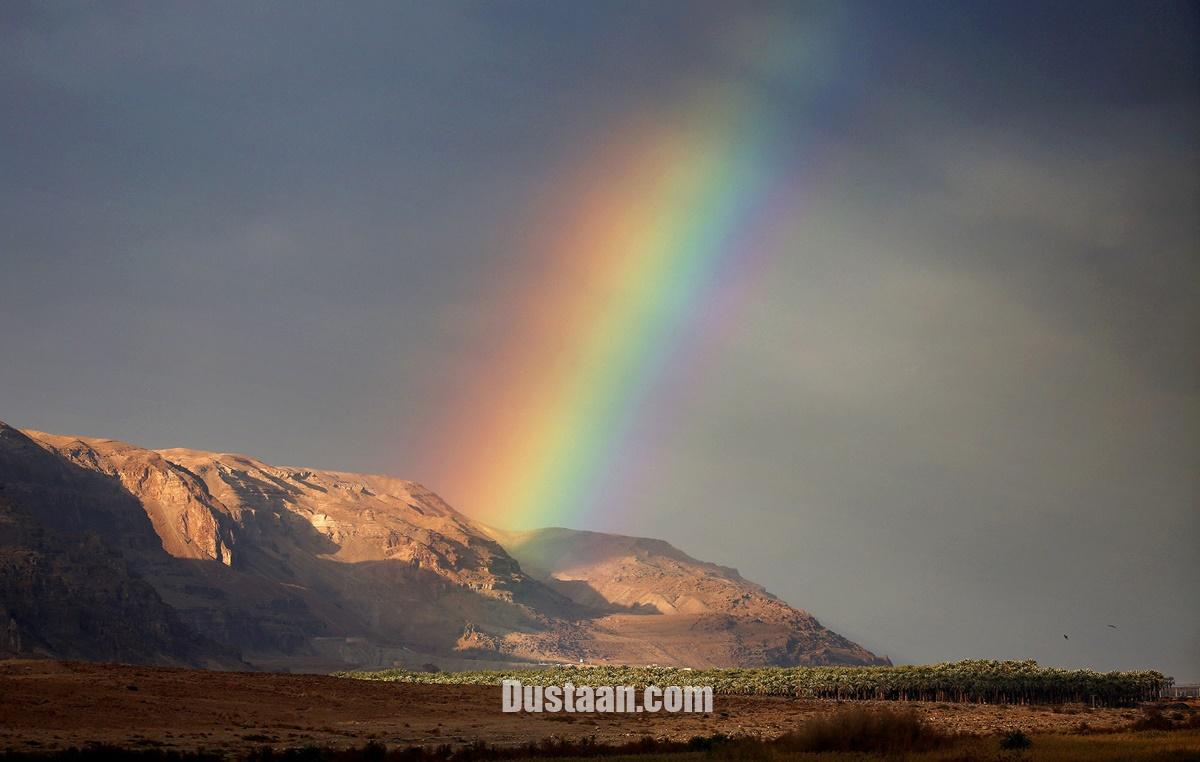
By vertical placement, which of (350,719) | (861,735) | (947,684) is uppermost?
(947,684)

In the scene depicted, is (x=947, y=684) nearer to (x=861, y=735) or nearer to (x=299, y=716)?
(x=299, y=716)

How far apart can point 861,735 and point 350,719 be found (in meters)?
35.4

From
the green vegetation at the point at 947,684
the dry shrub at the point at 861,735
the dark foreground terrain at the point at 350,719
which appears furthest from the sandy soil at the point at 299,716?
the green vegetation at the point at 947,684

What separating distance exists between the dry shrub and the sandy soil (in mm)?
11446

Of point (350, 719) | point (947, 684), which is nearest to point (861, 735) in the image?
point (350, 719)

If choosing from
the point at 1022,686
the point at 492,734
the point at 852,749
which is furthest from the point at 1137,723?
the point at 1022,686

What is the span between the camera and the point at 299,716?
2931 inches

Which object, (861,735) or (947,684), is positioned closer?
(861,735)

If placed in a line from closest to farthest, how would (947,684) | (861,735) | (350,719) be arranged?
1. (861,735)
2. (350,719)
3. (947,684)

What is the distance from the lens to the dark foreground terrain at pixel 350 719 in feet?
188

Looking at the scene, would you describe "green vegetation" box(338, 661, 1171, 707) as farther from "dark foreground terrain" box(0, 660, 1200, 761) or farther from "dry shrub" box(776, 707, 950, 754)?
"dry shrub" box(776, 707, 950, 754)

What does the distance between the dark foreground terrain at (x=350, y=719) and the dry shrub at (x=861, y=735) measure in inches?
73.3

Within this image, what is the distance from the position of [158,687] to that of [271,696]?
25.1 feet

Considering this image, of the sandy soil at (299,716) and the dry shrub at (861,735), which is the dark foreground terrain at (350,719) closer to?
the sandy soil at (299,716)
